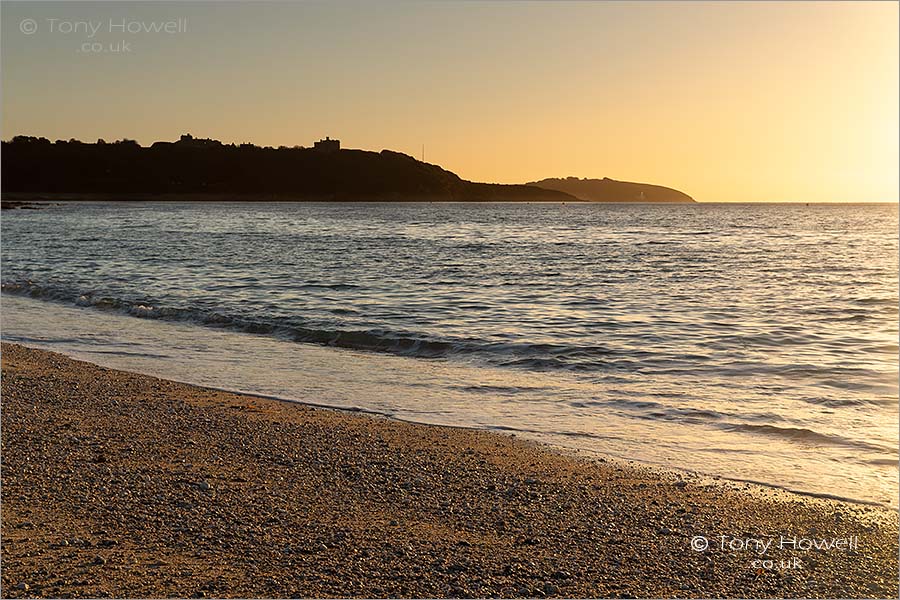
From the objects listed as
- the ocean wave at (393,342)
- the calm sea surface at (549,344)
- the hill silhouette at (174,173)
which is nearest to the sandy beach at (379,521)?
the calm sea surface at (549,344)

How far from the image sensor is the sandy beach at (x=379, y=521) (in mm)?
5105

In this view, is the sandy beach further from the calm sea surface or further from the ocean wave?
the ocean wave

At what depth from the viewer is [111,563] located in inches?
202

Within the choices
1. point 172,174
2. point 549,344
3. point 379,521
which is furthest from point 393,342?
point 172,174

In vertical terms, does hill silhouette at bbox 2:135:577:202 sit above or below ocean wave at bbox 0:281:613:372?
above

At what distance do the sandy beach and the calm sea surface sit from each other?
51.8 inches

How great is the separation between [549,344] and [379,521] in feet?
32.1

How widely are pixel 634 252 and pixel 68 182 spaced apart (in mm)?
156276

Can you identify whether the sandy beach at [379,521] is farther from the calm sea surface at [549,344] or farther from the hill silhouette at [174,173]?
the hill silhouette at [174,173]

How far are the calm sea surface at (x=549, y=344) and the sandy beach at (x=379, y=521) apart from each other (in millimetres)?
1315

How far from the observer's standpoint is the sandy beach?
5105 mm

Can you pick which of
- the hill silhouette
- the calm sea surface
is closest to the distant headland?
the hill silhouette

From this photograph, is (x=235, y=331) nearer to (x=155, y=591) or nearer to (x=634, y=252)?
(x=155, y=591)

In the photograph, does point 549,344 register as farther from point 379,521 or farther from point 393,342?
point 379,521
